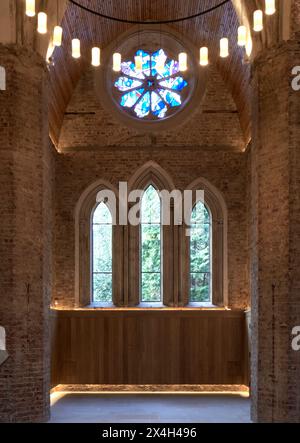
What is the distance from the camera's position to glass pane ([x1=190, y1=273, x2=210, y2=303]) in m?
14.8

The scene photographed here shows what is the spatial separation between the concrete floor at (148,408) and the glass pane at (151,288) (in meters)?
2.24

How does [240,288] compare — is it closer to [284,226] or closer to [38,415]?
[284,226]

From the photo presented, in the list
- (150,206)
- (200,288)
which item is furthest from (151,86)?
(200,288)

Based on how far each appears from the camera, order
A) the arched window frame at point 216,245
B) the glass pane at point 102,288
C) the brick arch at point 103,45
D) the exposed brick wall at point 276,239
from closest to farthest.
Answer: the exposed brick wall at point 276,239 → the brick arch at point 103,45 → the arched window frame at point 216,245 → the glass pane at point 102,288

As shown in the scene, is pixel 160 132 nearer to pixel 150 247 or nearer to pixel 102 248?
pixel 150 247

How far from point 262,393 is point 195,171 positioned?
6.07 m

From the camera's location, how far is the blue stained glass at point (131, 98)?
15.3 meters

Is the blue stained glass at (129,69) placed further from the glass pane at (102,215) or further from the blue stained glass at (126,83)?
the glass pane at (102,215)

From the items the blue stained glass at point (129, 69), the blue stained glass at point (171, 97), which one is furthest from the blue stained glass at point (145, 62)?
the blue stained glass at point (171, 97)

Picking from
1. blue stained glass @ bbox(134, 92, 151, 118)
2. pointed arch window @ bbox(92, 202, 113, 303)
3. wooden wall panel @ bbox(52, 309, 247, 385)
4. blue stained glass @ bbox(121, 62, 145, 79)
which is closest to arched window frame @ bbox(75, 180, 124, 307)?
pointed arch window @ bbox(92, 202, 113, 303)

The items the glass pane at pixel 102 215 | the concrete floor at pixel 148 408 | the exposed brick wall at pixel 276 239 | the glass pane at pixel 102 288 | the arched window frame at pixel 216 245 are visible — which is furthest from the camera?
the glass pane at pixel 102 215

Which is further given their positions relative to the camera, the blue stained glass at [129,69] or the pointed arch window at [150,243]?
the blue stained glass at [129,69]

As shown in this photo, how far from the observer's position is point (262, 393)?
1023 cm

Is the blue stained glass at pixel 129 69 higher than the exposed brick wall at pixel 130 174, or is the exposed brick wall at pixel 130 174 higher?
the blue stained glass at pixel 129 69
